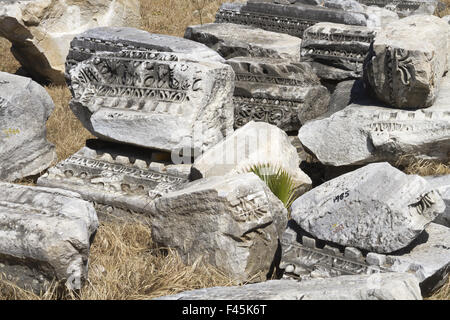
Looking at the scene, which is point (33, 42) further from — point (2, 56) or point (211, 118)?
point (211, 118)

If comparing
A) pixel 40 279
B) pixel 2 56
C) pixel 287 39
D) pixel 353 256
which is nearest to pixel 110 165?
pixel 40 279

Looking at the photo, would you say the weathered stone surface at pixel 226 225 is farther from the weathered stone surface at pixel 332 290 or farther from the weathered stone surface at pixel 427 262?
the weathered stone surface at pixel 427 262

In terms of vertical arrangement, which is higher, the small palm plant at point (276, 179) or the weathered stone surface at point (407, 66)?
the weathered stone surface at point (407, 66)

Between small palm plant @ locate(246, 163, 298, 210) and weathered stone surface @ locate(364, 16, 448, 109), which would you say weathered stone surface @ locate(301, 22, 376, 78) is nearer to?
weathered stone surface @ locate(364, 16, 448, 109)

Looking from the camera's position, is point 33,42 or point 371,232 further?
point 33,42

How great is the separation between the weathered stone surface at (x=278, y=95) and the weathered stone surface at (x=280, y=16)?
2.40 meters

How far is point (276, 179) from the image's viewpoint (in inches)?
154

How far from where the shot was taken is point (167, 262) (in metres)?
3.27

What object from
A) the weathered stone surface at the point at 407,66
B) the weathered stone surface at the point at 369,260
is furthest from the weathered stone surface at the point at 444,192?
the weathered stone surface at the point at 407,66

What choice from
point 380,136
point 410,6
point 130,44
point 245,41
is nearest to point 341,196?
point 380,136

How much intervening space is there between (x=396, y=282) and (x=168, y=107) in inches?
90.3

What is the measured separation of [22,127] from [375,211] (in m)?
2.79

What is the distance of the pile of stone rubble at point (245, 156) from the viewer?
2.94 meters

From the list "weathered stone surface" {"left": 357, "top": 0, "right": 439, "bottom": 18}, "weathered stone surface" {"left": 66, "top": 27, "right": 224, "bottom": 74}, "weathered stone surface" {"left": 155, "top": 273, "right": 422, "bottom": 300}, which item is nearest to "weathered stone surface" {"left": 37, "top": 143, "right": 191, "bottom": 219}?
"weathered stone surface" {"left": 66, "top": 27, "right": 224, "bottom": 74}
